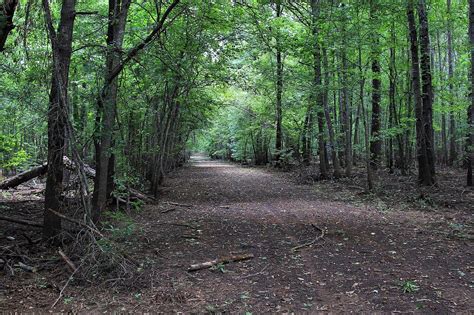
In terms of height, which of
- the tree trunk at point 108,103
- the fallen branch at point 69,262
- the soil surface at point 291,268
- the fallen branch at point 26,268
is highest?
the tree trunk at point 108,103

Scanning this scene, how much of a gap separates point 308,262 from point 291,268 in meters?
0.39

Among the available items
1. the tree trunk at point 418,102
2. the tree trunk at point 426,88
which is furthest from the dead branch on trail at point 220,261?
the tree trunk at point 426,88

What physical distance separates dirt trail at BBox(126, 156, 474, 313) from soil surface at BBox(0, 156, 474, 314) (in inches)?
0.6

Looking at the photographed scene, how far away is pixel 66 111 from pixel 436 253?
245 inches

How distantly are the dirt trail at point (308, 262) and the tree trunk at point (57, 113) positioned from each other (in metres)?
1.84

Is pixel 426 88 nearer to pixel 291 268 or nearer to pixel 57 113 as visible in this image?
pixel 291 268

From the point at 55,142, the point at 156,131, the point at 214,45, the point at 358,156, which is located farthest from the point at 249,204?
the point at 358,156

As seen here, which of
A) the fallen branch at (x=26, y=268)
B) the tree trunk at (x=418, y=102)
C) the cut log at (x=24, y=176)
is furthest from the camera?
the tree trunk at (x=418, y=102)

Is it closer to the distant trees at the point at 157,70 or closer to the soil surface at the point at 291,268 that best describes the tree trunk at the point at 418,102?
the distant trees at the point at 157,70

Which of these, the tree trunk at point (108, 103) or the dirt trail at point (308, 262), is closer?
the dirt trail at point (308, 262)

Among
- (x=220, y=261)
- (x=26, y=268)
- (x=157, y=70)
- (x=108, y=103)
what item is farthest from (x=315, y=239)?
(x=157, y=70)

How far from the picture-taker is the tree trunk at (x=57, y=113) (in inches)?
209

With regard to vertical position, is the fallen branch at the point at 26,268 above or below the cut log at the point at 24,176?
below

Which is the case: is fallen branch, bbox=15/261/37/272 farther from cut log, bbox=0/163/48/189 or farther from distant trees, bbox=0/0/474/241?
cut log, bbox=0/163/48/189
